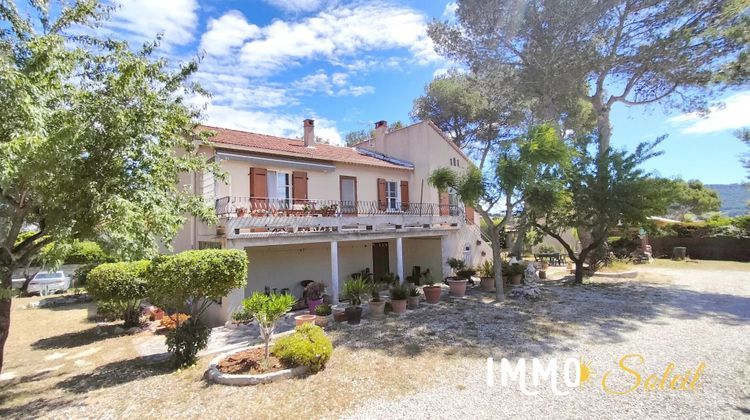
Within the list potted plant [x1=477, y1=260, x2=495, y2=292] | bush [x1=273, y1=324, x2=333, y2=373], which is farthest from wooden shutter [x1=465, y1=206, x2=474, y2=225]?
bush [x1=273, y1=324, x2=333, y2=373]

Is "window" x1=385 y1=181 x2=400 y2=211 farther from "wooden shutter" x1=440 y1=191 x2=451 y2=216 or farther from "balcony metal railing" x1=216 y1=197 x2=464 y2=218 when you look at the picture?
"wooden shutter" x1=440 y1=191 x2=451 y2=216

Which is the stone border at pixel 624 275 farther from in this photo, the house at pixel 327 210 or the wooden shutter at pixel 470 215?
the wooden shutter at pixel 470 215

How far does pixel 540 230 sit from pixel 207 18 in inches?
683

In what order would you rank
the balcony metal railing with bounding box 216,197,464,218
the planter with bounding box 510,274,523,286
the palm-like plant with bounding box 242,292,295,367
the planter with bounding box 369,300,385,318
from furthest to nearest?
the planter with bounding box 510,274,523,286 < the balcony metal railing with bounding box 216,197,464,218 < the planter with bounding box 369,300,385,318 < the palm-like plant with bounding box 242,292,295,367

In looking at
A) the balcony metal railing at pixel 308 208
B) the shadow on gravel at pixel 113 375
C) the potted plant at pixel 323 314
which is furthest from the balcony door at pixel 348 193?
the shadow on gravel at pixel 113 375

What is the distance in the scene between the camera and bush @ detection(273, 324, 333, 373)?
290 inches

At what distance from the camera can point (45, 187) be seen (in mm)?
5406

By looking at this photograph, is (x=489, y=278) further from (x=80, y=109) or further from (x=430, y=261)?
(x=80, y=109)

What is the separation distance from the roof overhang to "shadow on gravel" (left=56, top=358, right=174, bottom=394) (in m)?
6.91

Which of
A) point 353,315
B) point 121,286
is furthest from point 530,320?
point 121,286

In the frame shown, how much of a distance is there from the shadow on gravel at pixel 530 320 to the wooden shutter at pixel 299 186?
6.14m

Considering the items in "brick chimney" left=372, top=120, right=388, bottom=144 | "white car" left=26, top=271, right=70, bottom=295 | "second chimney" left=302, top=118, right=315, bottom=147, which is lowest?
"white car" left=26, top=271, right=70, bottom=295

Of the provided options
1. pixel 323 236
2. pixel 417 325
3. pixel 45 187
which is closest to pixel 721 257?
pixel 417 325

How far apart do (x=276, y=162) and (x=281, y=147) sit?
188 cm
